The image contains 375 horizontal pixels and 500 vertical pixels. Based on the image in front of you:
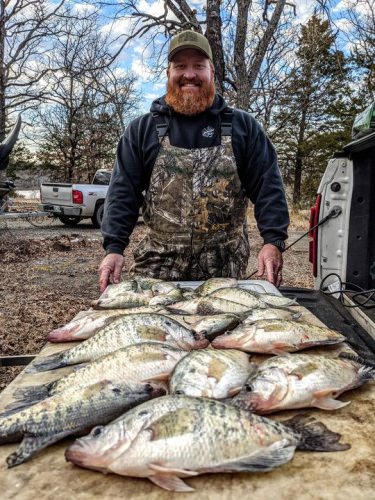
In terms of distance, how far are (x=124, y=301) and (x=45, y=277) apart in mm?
5957

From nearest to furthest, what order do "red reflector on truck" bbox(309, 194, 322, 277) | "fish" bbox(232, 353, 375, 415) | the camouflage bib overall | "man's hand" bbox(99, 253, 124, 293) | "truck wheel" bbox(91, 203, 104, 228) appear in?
"fish" bbox(232, 353, 375, 415) < "man's hand" bbox(99, 253, 124, 293) < the camouflage bib overall < "red reflector on truck" bbox(309, 194, 322, 277) < "truck wheel" bbox(91, 203, 104, 228)

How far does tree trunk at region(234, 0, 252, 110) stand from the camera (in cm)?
1353

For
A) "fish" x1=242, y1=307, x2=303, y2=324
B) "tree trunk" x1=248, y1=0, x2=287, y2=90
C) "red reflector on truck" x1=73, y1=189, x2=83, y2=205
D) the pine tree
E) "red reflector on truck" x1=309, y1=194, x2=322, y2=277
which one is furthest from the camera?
the pine tree

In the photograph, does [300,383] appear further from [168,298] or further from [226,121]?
A: [226,121]

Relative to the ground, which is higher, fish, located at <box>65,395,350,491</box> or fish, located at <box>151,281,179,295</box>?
fish, located at <box>151,281,179,295</box>

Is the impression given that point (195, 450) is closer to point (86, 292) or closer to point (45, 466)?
point (45, 466)

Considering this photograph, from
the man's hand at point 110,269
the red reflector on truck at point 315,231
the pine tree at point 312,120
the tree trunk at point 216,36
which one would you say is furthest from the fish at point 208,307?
the pine tree at point 312,120

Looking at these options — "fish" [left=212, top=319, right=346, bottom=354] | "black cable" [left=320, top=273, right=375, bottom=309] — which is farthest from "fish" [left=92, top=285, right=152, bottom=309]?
"black cable" [left=320, top=273, right=375, bottom=309]

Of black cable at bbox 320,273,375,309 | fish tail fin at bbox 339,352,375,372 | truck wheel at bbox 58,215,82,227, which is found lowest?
truck wheel at bbox 58,215,82,227

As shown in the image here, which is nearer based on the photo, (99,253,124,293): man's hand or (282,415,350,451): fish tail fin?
(282,415,350,451): fish tail fin

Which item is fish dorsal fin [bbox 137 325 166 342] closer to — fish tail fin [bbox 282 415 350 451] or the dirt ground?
fish tail fin [bbox 282 415 350 451]

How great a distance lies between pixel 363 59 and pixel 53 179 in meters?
23.2

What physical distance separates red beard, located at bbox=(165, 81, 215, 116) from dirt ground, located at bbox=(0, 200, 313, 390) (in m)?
2.78

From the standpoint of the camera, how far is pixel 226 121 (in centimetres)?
383
